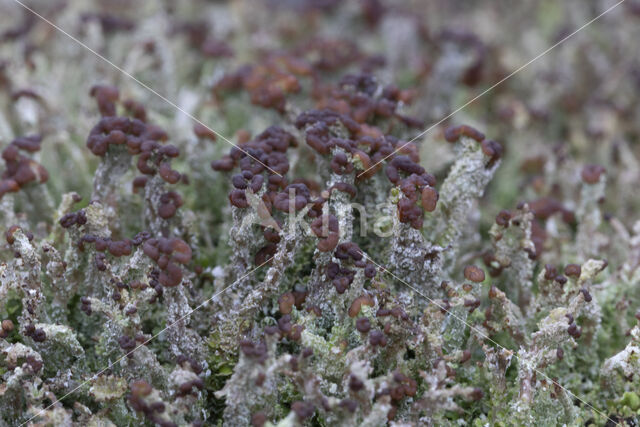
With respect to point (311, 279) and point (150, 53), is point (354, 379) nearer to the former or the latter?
point (311, 279)

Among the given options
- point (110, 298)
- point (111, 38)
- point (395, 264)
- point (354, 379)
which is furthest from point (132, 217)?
point (111, 38)

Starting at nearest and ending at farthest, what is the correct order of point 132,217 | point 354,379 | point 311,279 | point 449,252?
point 354,379 → point 311,279 → point 449,252 → point 132,217

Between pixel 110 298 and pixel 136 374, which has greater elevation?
pixel 110 298

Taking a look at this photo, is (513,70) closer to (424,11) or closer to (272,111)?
(424,11)

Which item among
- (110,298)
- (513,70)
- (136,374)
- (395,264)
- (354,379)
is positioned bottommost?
(136,374)

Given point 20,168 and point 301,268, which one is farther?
point 20,168

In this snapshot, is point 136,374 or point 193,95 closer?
point 136,374

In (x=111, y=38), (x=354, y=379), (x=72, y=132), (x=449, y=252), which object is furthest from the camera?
(x=111, y=38)

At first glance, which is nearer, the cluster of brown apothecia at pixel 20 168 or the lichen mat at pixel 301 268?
the lichen mat at pixel 301 268

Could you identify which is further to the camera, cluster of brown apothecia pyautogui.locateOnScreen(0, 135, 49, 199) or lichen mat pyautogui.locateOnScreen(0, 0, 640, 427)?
cluster of brown apothecia pyautogui.locateOnScreen(0, 135, 49, 199)
